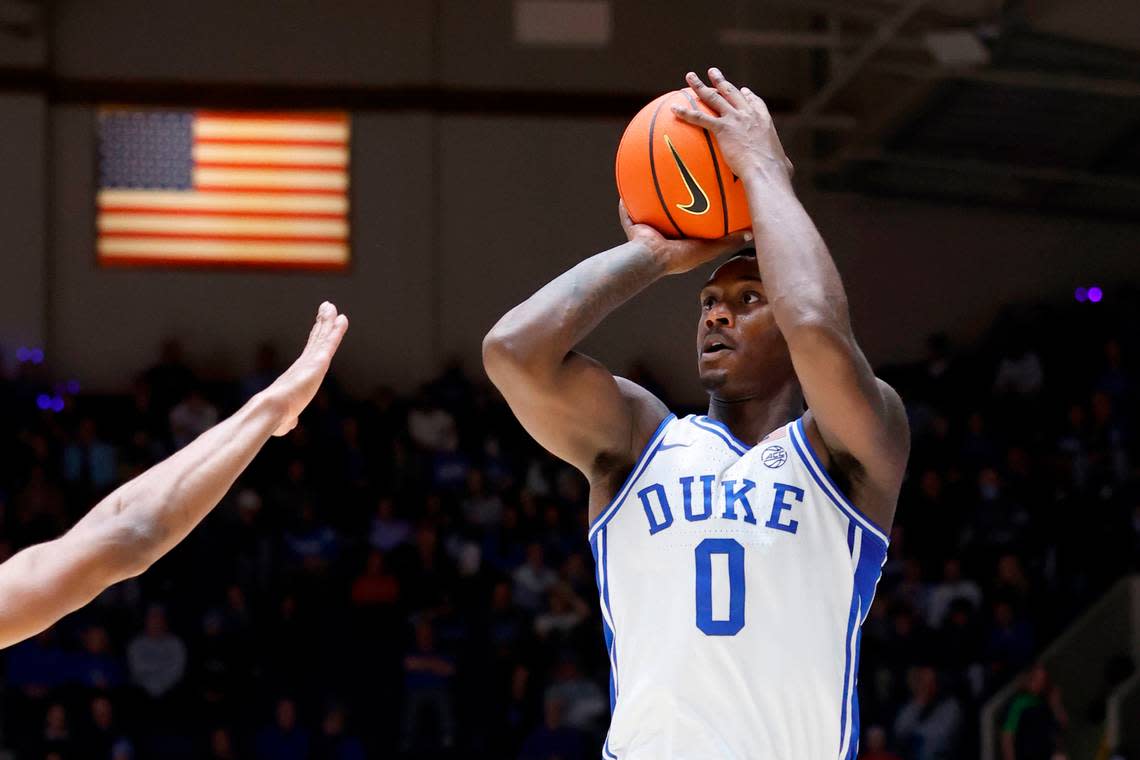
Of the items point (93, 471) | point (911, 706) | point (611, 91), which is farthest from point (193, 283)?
point (911, 706)

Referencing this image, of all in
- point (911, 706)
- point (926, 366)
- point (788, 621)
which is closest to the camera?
point (788, 621)

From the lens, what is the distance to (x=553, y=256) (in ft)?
63.7

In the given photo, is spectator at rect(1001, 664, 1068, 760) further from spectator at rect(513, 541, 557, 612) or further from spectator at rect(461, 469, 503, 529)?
spectator at rect(461, 469, 503, 529)

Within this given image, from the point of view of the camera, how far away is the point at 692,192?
4.21m

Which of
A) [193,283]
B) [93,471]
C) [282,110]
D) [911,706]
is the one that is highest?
[282,110]

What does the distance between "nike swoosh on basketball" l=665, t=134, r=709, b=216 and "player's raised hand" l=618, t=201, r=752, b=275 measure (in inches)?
3.4

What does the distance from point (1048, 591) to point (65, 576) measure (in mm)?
13908

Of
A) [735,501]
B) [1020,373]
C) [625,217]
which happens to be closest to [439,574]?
[1020,373]

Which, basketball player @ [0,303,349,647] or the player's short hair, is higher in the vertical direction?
the player's short hair

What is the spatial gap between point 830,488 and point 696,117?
97 centimetres

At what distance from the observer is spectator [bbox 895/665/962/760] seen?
45.9ft

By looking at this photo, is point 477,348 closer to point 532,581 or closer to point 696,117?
point 532,581

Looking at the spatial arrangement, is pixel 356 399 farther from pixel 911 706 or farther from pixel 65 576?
pixel 65 576

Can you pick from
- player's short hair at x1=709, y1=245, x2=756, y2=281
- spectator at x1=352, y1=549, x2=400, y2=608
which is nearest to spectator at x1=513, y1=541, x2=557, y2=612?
spectator at x1=352, y1=549, x2=400, y2=608
